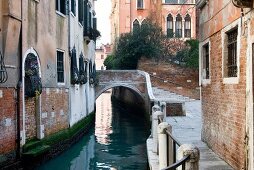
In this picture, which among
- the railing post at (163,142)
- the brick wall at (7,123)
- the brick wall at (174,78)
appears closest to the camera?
the railing post at (163,142)

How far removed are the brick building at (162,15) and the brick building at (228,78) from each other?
2285cm

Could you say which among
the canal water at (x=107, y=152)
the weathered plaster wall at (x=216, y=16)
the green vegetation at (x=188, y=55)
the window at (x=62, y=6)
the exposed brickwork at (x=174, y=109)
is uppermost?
the window at (x=62, y=6)

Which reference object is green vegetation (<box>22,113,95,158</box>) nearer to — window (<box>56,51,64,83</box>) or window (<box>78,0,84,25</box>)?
window (<box>56,51,64,83</box>)

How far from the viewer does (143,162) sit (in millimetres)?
11500

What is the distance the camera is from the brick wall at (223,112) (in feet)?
20.5

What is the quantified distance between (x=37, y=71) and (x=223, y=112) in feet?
16.9

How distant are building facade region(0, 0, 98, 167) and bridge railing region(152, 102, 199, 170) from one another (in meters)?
3.19

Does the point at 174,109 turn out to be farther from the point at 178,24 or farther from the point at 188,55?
the point at 178,24

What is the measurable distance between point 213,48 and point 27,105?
4.86 meters

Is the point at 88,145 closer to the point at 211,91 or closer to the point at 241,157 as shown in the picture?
the point at 211,91

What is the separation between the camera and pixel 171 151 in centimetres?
596

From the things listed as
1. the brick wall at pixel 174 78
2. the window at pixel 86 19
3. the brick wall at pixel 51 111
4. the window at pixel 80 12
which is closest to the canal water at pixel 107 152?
the brick wall at pixel 51 111

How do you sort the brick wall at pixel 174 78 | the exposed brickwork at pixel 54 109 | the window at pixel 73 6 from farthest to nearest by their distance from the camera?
the brick wall at pixel 174 78, the window at pixel 73 6, the exposed brickwork at pixel 54 109

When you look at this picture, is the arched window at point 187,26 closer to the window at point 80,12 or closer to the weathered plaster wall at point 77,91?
the weathered plaster wall at point 77,91
